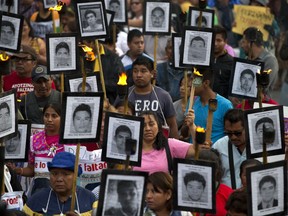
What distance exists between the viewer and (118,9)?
→ 54.3 ft

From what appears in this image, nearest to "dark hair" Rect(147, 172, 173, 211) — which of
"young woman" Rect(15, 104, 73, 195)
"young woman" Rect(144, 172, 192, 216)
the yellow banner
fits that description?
"young woman" Rect(144, 172, 192, 216)

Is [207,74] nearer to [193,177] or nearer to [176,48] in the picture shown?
[176,48]

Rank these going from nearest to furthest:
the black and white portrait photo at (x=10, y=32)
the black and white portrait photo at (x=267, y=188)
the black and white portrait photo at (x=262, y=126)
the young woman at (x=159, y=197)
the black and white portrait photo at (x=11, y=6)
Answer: the black and white portrait photo at (x=267, y=188)
the young woman at (x=159, y=197)
the black and white portrait photo at (x=262, y=126)
the black and white portrait photo at (x=10, y=32)
the black and white portrait photo at (x=11, y=6)

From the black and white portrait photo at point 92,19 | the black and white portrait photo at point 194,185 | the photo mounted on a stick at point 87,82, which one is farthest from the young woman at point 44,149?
the black and white portrait photo at point 194,185

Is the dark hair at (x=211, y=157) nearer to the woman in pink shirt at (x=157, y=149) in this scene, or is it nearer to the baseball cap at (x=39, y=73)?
the woman in pink shirt at (x=157, y=149)

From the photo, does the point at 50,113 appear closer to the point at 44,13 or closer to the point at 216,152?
the point at 216,152

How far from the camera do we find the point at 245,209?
919 cm

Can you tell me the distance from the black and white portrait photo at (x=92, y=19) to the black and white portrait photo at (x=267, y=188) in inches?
207

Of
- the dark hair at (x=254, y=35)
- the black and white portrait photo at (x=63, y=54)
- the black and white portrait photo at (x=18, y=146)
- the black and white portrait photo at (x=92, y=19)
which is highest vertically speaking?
the black and white portrait photo at (x=92, y=19)

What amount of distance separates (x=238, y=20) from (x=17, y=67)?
16.2 ft

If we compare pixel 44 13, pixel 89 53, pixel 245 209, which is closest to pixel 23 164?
pixel 89 53

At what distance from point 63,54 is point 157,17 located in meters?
2.73

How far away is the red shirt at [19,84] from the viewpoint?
14758mm

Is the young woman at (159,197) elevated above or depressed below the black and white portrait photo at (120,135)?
below
